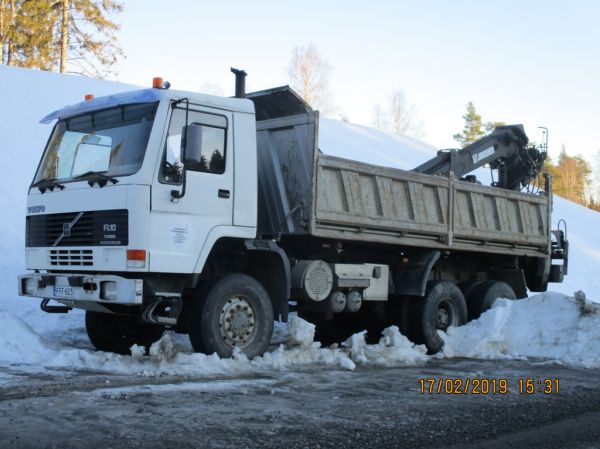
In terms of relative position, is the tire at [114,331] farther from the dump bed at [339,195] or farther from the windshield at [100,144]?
the dump bed at [339,195]

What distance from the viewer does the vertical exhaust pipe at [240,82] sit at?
31.0 feet

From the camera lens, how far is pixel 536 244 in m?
12.5

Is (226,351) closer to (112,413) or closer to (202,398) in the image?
(202,398)

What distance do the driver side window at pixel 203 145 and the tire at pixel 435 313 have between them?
396 centimetres

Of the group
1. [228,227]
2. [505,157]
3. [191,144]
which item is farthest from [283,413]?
[505,157]

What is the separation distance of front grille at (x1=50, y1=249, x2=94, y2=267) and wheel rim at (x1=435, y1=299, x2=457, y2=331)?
5378mm

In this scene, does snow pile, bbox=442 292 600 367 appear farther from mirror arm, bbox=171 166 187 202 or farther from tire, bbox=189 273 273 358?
mirror arm, bbox=171 166 187 202

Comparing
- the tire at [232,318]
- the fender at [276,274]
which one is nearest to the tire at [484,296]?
the fender at [276,274]

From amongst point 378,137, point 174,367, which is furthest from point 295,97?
point 378,137

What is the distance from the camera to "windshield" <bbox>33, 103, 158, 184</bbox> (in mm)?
7773

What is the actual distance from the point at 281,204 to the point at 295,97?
4.29 ft
